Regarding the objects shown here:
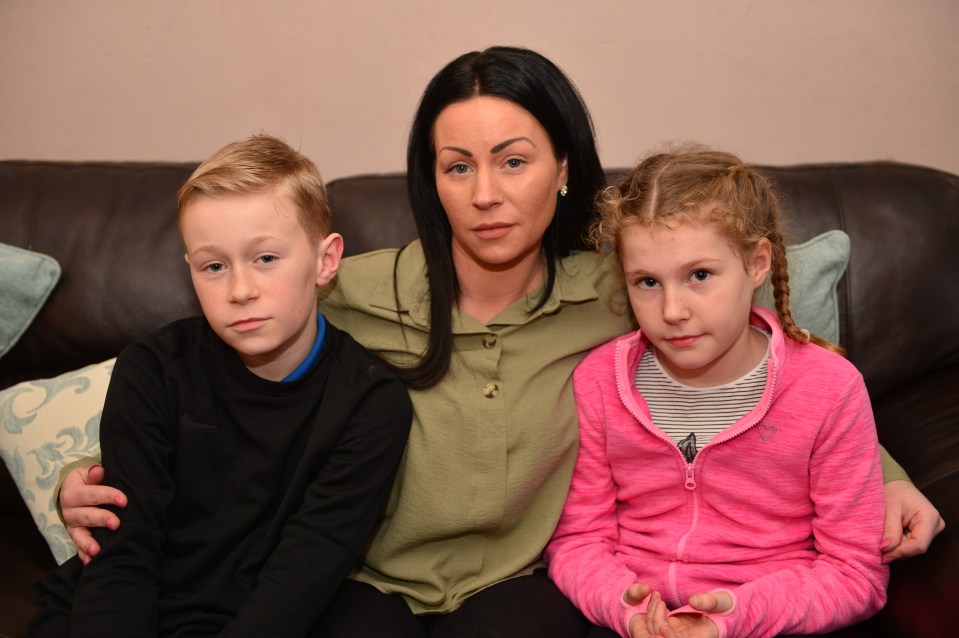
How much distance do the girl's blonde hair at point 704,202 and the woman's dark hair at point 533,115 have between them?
0.11 meters

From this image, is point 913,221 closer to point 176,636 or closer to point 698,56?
point 698,56

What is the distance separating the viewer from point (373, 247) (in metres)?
1.86

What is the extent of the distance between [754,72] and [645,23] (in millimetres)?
309

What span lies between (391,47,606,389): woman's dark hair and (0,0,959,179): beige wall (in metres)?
0.74

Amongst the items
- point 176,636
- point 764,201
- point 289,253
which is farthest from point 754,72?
point 176,636

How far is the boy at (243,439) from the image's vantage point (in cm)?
134

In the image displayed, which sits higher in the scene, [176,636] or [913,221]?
[913,221]

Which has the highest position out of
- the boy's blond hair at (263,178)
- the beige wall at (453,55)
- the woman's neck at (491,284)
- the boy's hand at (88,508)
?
the beige wall at (453,55)

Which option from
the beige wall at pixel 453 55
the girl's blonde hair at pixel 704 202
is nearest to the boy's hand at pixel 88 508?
the girl's blonde hair at pixel 704 202

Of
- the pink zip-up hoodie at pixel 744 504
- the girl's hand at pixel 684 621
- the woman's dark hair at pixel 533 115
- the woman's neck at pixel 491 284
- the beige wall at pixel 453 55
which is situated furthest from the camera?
the beige wall at pixel 453 55

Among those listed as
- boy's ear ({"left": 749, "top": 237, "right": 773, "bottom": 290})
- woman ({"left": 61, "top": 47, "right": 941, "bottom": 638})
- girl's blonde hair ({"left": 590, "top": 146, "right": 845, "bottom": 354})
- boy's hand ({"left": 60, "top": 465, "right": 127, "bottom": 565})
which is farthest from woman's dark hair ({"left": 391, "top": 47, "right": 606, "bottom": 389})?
boy's hand ({"left": 60, "top": 465, "right": 127, "bottom": 565})

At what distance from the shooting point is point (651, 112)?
2303mm

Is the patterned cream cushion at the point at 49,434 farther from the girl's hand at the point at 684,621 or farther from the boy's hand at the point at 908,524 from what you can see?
the boy's hand at the point at 908,524

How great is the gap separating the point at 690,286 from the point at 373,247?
2.44 feet
